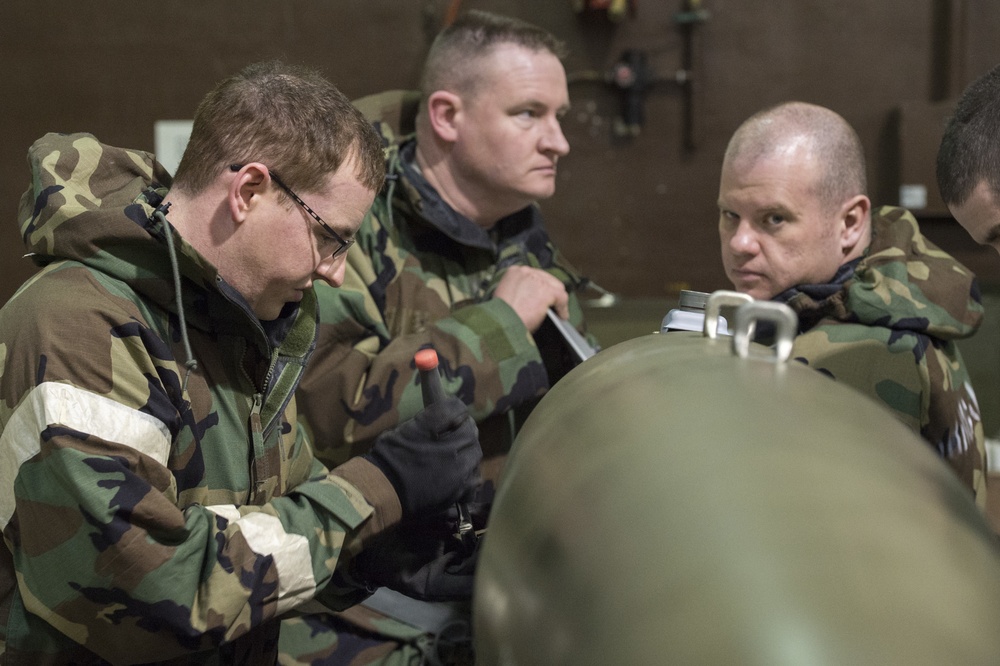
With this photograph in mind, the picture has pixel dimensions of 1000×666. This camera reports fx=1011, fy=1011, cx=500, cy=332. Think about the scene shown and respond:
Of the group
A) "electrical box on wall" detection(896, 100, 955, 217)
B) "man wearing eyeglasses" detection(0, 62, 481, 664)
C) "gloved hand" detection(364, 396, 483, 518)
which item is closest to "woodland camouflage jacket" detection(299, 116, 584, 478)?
"man wearing eyeglasses" detection(0, 62, 481, 664)

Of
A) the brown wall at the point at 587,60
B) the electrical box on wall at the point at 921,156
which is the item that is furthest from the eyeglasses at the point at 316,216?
the electrical box on wall at the point at 921,156

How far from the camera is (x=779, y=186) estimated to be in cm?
163

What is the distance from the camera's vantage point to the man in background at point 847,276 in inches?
61.3

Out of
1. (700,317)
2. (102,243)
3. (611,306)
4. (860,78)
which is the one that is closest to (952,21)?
(860,78)

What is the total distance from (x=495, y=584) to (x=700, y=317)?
444mm

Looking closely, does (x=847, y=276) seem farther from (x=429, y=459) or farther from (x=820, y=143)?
(x=429, y=459)

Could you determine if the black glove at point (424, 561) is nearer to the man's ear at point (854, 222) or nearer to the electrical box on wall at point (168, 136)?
the man's ear at point (854, 222)

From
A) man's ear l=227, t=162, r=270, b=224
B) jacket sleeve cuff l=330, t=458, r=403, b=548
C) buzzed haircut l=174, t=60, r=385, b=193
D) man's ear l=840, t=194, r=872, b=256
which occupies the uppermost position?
buzzed haircut l=174, t=60, r=385, b=193

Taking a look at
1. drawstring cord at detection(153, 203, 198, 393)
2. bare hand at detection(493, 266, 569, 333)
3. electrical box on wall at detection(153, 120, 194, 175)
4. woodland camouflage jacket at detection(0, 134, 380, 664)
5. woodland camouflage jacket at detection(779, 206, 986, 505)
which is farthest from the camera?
electrical box on wall at detection(153, 120, 194, 175)

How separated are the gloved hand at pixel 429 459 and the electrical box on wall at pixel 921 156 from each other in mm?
2146

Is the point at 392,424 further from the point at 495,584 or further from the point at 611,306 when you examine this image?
the point at 611,306

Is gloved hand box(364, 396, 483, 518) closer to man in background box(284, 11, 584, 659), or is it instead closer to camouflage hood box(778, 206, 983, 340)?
man in background box(284, 11, 584, 659)

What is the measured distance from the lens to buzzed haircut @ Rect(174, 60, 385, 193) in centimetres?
124

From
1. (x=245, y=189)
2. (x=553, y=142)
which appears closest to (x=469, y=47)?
(x=553, y=142)
